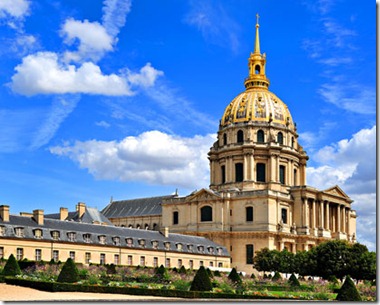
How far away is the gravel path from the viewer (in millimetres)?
26902

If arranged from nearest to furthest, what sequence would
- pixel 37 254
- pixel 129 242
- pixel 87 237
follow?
1. pixel 37 254
2. pixel 87 237
3. pixel 129 242

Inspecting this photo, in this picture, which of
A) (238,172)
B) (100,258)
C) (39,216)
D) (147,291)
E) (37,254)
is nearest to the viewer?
(147,291)

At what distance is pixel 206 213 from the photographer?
85375mm

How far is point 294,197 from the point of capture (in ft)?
282

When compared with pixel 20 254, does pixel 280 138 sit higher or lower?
higher

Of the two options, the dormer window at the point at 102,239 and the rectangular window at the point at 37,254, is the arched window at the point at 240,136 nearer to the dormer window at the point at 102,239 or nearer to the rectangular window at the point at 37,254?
the dormer window at the point at 102,239

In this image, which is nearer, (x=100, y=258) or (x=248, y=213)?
(x=100, y=258)

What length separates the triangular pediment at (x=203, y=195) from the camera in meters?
84.7

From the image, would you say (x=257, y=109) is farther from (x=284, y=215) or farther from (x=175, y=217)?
(x=175, y=217)

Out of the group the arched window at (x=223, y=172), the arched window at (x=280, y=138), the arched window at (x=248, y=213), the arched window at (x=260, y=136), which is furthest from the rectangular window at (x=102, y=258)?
the arched window at (x=280, y=138)

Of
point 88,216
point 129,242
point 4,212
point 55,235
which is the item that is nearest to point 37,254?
point 55,235

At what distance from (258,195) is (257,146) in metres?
8.75

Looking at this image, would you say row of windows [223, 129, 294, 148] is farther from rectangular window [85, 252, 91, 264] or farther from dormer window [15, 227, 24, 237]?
dormer window [15, 227, 24, 237]

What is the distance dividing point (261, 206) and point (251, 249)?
5.31 meters
